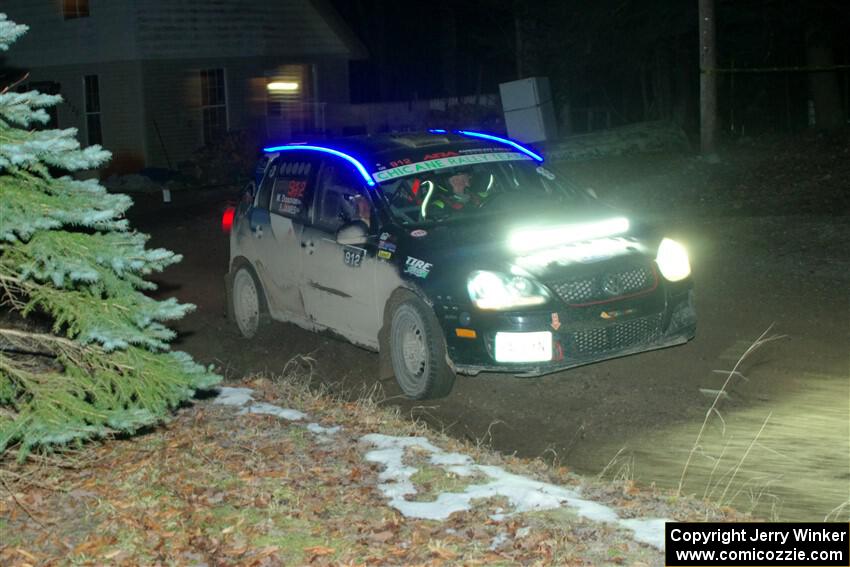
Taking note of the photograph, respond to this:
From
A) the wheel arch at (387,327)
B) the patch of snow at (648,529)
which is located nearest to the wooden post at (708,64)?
the wheel arch at (387,327)

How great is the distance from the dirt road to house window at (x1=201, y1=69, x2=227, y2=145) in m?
16.5

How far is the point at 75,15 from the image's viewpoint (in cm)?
2883

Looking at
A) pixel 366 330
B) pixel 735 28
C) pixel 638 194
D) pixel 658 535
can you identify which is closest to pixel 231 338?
pixel 366 330

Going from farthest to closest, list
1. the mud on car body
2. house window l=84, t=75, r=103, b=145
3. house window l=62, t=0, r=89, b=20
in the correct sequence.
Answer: house window l=62, t=0, r=89, b=20, house window l=84, t=75, r=103, b=145, the mud on car body

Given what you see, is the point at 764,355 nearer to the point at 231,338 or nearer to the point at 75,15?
the point at 231,338

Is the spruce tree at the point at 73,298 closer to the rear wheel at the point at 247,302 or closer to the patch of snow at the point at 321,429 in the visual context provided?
the patch of snow at the point at 321,429

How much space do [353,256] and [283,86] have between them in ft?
74.3

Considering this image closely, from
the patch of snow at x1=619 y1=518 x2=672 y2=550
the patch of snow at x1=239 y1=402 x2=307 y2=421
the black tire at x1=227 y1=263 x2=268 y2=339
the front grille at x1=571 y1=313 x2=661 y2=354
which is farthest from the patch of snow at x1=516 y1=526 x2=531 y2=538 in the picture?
the black tire at x1=227 y1=263 x2=268 y2=339

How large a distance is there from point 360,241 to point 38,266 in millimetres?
3684

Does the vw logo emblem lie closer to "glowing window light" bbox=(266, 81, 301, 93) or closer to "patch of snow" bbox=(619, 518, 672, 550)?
"patch of snow" bbox=(619, 518, 672, 550)

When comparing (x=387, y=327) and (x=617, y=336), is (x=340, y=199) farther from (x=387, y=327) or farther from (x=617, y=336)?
(x=617, y=336)

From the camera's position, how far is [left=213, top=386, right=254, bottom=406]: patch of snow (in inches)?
309

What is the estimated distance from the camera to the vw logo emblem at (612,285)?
26.1ft

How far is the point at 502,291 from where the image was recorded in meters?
7.84
